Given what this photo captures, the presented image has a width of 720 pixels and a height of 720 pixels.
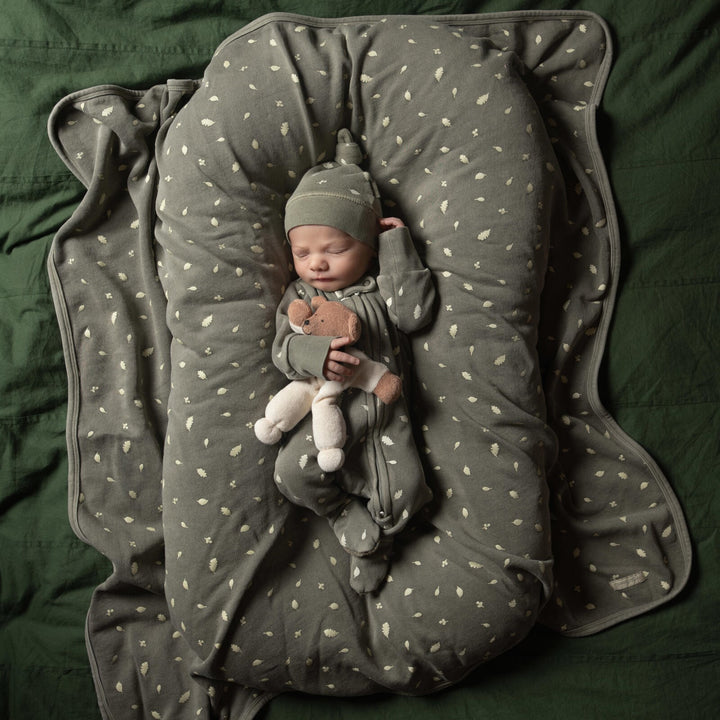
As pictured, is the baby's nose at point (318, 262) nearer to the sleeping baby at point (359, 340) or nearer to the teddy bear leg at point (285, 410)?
the sleeping baby at point (359, 340)

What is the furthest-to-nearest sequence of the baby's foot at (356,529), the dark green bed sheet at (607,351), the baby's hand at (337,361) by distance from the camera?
the dark green bed sheet at (607,351) → the baby's foot at (356,529) → the baby's hand at (337,361)

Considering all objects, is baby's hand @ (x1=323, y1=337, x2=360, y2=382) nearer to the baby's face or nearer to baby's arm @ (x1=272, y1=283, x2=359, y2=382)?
baby's arm @ (x1=272, y1=283, x2=359, y2=382)

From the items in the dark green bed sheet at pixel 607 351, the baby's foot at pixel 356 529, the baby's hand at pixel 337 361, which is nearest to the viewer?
the baby's hand at pixel 337 361

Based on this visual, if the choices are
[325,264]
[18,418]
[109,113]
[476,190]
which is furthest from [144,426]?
[476,190]

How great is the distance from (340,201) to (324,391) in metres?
0.31

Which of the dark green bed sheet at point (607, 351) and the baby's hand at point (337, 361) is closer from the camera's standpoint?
the baby's hand at point (337, 361)

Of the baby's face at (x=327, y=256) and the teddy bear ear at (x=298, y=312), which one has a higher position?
the baby's face at (x=327, y=256)

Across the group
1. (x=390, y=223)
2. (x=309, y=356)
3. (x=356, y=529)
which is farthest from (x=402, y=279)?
(x=356, y=529)

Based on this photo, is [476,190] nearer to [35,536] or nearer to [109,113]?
[109,113]

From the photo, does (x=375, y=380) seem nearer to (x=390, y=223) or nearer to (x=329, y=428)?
(x=329, y=428)

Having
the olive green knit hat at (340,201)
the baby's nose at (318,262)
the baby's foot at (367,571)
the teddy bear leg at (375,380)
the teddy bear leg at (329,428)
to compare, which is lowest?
the baby's foot at (367,571)

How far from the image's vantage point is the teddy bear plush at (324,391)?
1.12m

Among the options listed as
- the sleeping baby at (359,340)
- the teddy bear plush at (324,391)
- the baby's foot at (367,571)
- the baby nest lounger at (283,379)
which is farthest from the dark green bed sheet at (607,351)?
the teddy bear plush at (324,391)

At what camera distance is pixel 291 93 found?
119 cm
